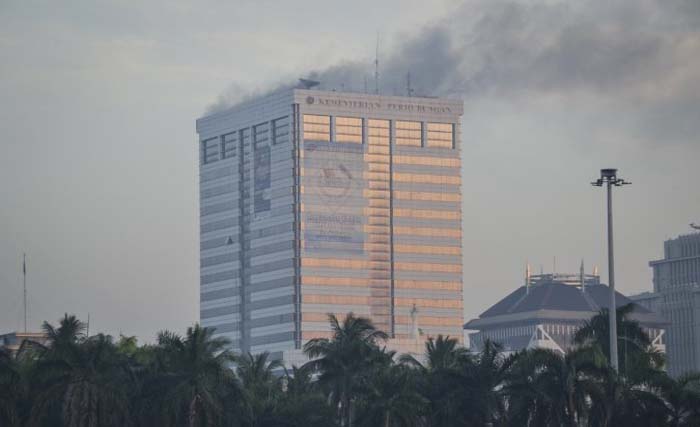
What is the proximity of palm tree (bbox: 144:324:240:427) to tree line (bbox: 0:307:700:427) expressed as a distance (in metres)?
0.11

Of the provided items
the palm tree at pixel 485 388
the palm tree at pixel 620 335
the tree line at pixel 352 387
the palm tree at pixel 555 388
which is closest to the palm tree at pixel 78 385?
the tree line at pixel 352 387

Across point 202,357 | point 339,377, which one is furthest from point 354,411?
point 202,357

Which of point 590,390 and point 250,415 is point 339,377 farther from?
point 590,390

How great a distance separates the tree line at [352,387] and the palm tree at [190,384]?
0.37 ft

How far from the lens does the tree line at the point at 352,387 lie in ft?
533

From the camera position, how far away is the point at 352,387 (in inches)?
7185

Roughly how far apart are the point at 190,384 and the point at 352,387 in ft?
67.3

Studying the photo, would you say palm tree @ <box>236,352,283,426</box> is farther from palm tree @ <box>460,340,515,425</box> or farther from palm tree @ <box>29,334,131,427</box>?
palm tree @ <box>460,340,515,425</box>

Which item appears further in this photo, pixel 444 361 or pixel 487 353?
pixel 444 361

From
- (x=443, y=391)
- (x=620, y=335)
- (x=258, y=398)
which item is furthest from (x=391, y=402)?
(x=620, y=335)

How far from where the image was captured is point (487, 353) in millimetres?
176625

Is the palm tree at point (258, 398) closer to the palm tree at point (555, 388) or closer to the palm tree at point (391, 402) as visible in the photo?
the palm tree at point (391, 402)

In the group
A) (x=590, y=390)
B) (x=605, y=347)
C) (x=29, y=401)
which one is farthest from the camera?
(x=605, y=347)

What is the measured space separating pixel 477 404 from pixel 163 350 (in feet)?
88.4
